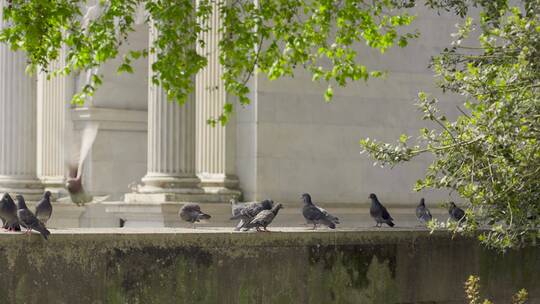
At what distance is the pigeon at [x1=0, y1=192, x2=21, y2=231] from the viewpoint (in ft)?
51.9

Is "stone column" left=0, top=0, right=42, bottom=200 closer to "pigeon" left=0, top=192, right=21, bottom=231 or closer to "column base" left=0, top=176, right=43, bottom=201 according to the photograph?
"column base" left=0, top=176, right=43, bottom=201

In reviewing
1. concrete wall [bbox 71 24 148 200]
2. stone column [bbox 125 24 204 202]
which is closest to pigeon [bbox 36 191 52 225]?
stone column [bbox 125 24 204 202]

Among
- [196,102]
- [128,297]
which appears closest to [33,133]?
[196,102]

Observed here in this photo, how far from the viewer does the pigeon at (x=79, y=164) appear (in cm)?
3247

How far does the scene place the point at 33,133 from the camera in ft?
103

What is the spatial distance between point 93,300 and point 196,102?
14.7 metres

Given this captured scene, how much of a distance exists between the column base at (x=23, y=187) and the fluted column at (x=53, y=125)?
154 inches

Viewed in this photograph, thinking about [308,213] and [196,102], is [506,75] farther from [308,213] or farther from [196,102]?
[196,102]

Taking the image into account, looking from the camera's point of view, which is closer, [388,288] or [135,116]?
[388,288]

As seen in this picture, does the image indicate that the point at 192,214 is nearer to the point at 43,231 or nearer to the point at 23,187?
the point at 43,231

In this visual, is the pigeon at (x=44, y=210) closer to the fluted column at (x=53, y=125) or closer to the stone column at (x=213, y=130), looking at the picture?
the stone column at (x=213, y=130)

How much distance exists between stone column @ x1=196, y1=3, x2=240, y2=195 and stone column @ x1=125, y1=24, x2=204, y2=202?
1048 millimetres

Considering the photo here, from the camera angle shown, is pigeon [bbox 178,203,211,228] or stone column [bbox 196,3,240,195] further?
stone column [bbox 196,3,240,195]

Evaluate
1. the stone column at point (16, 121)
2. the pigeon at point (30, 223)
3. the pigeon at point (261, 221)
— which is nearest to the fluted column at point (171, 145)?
the stone column at point (16, 121)
